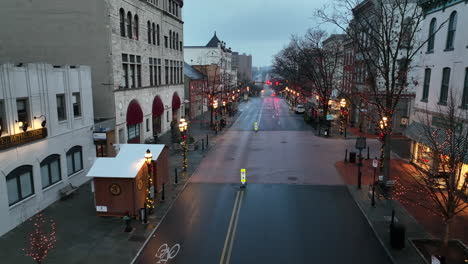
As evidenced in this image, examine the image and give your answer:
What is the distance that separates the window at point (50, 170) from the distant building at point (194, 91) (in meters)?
34.4

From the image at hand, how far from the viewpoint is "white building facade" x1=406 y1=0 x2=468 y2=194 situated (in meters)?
18.3

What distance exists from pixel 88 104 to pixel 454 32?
876 inches

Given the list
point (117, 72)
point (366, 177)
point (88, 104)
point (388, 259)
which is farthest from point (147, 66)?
point (388, 259)

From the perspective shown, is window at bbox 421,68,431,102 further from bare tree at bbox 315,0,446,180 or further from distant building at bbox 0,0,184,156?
distant building at bbox 0,0,184,156

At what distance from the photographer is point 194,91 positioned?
57125 mm

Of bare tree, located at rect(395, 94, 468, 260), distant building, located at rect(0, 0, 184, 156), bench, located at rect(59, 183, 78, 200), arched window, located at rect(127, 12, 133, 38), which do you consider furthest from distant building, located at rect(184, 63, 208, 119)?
bare tree, located at rect(395, 94, 468, 260)

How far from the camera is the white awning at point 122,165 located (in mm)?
15875

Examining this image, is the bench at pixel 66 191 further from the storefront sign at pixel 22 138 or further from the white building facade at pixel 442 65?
the white building facade at pixel 442 65

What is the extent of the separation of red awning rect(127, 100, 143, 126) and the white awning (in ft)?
37.7

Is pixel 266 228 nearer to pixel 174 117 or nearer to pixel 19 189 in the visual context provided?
pixel 19 189

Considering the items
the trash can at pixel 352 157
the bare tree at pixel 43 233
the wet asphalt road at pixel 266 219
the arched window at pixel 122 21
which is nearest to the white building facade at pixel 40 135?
the bare tree at pixel 43 233

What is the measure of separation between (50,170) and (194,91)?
131 feet

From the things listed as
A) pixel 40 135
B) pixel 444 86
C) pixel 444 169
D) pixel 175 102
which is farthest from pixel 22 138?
pixel 175 102

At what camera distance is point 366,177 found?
2305cm
